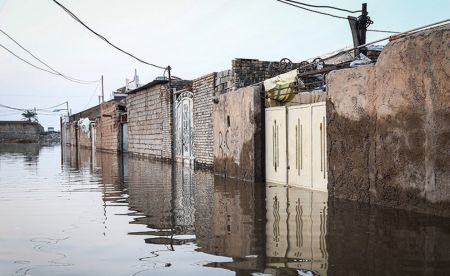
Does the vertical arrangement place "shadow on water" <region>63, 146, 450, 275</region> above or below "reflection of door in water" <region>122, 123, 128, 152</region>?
below

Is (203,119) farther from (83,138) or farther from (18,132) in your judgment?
(18,132)

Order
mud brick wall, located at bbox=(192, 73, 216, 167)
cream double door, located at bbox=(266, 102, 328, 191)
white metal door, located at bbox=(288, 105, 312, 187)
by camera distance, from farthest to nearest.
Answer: mud brick wall, located at bbox=(192, 73, 216, 167) < white metal door, located at bbox=(288, 105, 312, 187) < cream double door, located at bbox=(266, 102, 328, 191)

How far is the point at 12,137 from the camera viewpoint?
77.2 meters

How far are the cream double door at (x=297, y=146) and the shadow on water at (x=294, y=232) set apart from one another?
0.63 m

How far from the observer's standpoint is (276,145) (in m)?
12.1

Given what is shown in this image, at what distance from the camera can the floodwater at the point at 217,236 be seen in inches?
181

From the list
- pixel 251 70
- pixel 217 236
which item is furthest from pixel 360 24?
pixel 217 236

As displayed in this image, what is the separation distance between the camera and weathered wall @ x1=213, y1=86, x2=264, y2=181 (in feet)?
41.5

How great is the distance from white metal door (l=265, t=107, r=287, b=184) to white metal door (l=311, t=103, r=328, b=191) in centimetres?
135

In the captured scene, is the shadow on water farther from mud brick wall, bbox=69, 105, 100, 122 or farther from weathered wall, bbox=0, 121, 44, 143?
weathered wall, bbox=0, 121, 44, 143

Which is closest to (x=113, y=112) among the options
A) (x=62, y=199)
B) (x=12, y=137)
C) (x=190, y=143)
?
(x=190, y=143)

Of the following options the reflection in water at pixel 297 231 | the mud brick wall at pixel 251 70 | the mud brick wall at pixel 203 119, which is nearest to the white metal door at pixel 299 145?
the reflection in water at pixel 297 231

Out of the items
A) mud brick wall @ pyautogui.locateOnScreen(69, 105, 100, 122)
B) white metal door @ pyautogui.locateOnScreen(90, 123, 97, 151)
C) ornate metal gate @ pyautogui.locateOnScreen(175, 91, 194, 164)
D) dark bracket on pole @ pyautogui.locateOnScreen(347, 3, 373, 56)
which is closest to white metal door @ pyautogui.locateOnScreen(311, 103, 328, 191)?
dark bracket on pole @ pyautogui.locateOnScreen(347, 3, 373, 56)

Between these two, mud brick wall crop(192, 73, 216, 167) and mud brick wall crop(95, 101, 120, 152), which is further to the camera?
mud brick wall crop(95, 101, 120, 152)
